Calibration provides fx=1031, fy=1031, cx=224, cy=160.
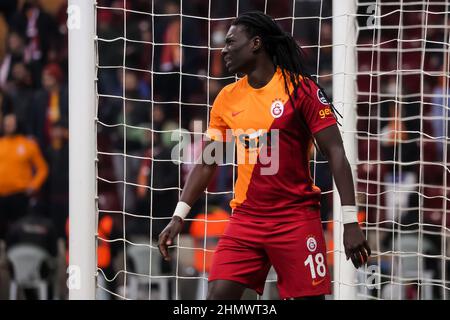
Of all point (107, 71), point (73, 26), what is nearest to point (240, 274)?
point (73, 26)

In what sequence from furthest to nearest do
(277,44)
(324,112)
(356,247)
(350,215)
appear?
(277,44)
(324,112)
(350,215)
(356,247)

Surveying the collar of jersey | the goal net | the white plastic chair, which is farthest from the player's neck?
the white plastic chair

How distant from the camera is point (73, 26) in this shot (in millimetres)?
6070

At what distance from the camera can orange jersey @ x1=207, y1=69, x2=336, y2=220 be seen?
496cm

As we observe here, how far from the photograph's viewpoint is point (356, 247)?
471 centimetres

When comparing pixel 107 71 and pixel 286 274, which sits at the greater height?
pixel 107 71

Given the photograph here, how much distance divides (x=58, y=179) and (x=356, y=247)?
16.0 ft

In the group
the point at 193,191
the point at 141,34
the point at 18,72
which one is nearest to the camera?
the point at 193,191

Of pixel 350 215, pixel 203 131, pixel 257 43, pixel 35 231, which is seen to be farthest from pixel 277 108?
pixel 35 231

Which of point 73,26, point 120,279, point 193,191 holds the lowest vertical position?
point 120,279

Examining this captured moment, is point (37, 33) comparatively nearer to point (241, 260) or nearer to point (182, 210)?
point (182, 210)
